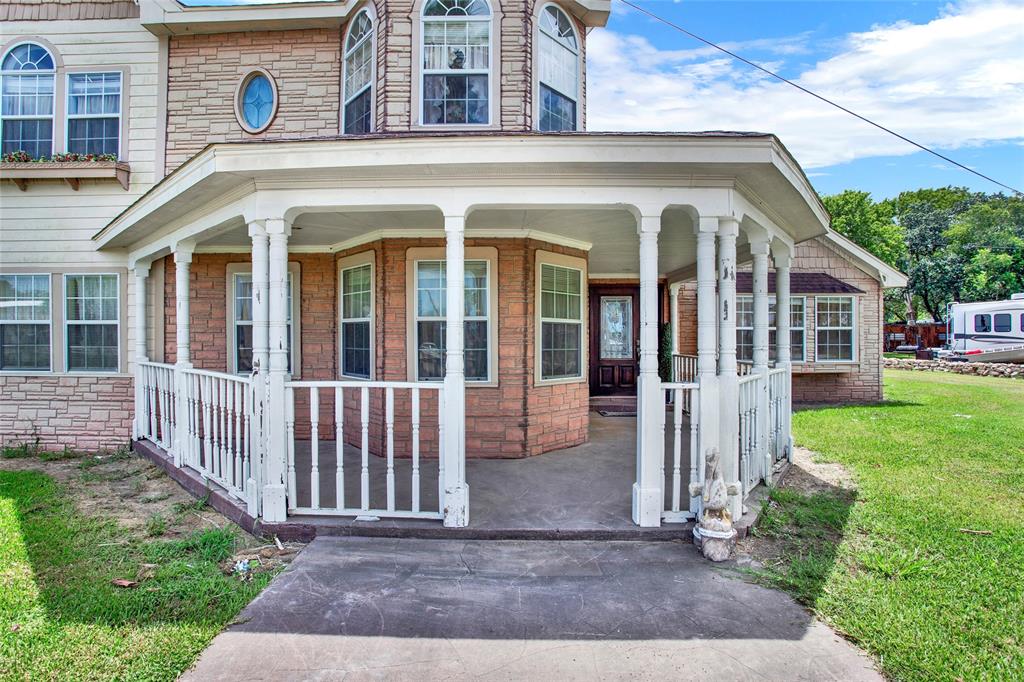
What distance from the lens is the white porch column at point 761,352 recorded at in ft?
16.5

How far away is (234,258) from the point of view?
729cm

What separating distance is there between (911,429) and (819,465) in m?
3.17

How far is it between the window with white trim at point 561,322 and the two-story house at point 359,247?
0.15 ft

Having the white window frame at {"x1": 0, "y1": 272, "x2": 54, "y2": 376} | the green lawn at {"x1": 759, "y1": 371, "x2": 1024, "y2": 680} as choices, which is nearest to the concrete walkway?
the green lawn at {"x1": 759, "y1": 371, "x2": 1024, "y2": 680}

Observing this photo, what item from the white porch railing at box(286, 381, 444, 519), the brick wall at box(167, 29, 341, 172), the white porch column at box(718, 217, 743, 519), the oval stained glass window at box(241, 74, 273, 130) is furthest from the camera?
the oval stained glass window at box(241, 74, 273, 130)

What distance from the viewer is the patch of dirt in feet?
14.0

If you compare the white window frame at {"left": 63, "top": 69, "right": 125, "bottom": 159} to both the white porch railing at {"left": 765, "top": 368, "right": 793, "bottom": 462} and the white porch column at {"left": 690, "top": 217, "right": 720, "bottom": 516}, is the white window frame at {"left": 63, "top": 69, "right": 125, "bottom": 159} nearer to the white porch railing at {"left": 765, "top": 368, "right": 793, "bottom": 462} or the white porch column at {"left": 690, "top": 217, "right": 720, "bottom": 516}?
the white porch column at {"left": 690, "top": 217, "right": 720, "bottom": 516}

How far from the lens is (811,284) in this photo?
11.8 metres

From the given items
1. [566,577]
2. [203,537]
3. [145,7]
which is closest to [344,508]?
[203,537]

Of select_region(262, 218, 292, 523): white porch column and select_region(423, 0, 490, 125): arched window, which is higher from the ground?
select_region(423, 0, 490, 125): arched window

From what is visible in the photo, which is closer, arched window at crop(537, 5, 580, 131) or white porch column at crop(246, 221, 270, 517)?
white porch column at crop(246, 221, 270, 517)

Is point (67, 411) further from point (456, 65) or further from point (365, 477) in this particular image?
point (456, 65)

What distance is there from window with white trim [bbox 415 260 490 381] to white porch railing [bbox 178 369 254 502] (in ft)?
6.20

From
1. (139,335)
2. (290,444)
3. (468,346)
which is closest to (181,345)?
(139,335)
